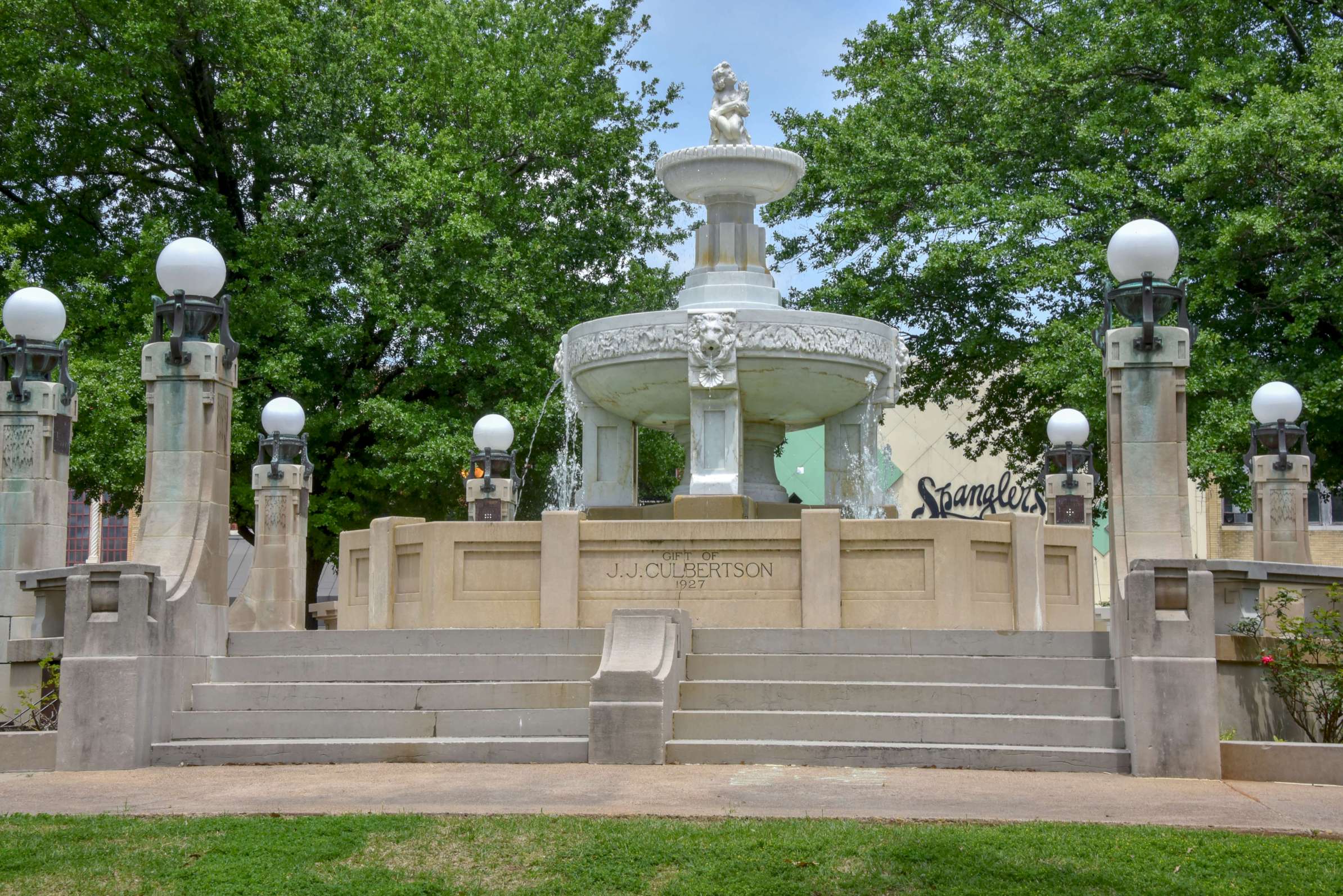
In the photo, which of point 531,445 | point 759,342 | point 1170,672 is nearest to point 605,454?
point 759,342

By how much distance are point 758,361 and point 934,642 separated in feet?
16.6

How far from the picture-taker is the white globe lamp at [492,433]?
977 inches

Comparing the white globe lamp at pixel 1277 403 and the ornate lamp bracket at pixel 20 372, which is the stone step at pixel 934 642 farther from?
the white globe lamp at pixel 1277 403

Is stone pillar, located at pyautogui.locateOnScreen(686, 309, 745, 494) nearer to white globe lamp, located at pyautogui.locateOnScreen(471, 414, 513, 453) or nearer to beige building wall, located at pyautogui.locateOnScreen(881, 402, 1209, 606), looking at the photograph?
white globe lamp, located at pyautogui.locateOnScreen(471, 414, 513, 453)

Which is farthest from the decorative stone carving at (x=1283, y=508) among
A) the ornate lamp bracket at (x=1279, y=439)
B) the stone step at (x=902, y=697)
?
the stone step at (x=902, y=697)

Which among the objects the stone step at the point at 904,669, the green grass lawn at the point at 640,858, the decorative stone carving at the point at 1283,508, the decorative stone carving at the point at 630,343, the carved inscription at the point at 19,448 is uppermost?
the decorative stone carving at the point at 630,343

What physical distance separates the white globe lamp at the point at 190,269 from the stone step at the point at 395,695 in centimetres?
339

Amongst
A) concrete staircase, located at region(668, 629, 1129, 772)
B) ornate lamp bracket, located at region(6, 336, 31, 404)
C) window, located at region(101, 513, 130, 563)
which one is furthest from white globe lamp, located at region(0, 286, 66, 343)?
window, located at region(101, 513, 130, 563)

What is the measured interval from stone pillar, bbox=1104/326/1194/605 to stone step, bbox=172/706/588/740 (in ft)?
15.2

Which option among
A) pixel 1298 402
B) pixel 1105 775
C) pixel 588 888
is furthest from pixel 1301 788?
pixel 1298 402

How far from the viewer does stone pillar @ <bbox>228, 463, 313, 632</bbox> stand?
23.6 meters

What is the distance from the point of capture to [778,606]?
1393cm

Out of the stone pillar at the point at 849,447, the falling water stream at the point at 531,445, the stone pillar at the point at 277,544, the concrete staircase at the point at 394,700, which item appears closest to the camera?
the concrete staircase at the point at 394,700

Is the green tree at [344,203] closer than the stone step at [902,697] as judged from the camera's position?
No
